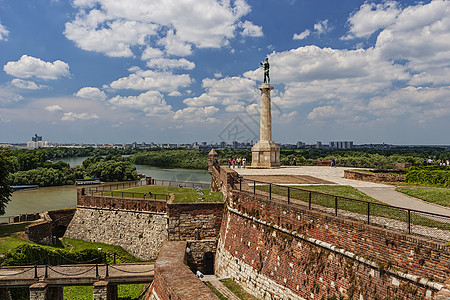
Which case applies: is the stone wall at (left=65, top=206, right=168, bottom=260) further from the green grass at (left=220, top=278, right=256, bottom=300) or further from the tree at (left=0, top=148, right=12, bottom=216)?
the green grass at (left=220, top=278, right=256, bottom=300)

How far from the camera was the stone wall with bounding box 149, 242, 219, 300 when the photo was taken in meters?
8.28

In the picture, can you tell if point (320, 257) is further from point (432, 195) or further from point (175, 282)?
point (432, 195)

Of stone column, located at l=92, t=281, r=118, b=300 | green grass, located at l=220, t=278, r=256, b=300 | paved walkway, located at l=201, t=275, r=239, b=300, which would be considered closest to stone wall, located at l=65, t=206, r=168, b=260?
stone column, located at l=92, t=281, r=118, b=300

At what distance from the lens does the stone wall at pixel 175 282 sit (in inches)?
326

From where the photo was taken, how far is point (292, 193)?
36.3 ft

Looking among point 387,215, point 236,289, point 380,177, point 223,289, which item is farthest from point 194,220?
point 380,177

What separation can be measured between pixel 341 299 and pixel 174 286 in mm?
4708

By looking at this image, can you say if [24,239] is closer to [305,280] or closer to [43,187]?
[305,280]

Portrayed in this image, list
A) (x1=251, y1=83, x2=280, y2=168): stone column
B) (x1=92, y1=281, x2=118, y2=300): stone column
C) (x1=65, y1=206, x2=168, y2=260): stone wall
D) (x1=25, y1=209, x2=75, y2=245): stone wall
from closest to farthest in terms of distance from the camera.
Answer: (x1=92, y1=281, x2=118, y2=300): stone column, (x1=65, y1=206, x2=168, y2=260): stone wall, (x1=25, y1=209, x2=75, y2=245): stone wall, (x1=251, y1=83, x2=280, y2=168): stone column

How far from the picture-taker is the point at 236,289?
37.9 ft

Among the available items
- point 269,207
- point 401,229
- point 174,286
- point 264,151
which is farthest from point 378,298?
point 264,151

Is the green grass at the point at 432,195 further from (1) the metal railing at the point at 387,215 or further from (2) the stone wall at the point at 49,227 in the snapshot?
(2) the stone wall at the point at 49,227

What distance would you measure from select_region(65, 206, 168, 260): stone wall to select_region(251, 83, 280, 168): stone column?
11099mm

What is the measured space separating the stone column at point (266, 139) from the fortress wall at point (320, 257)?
13.8 m
